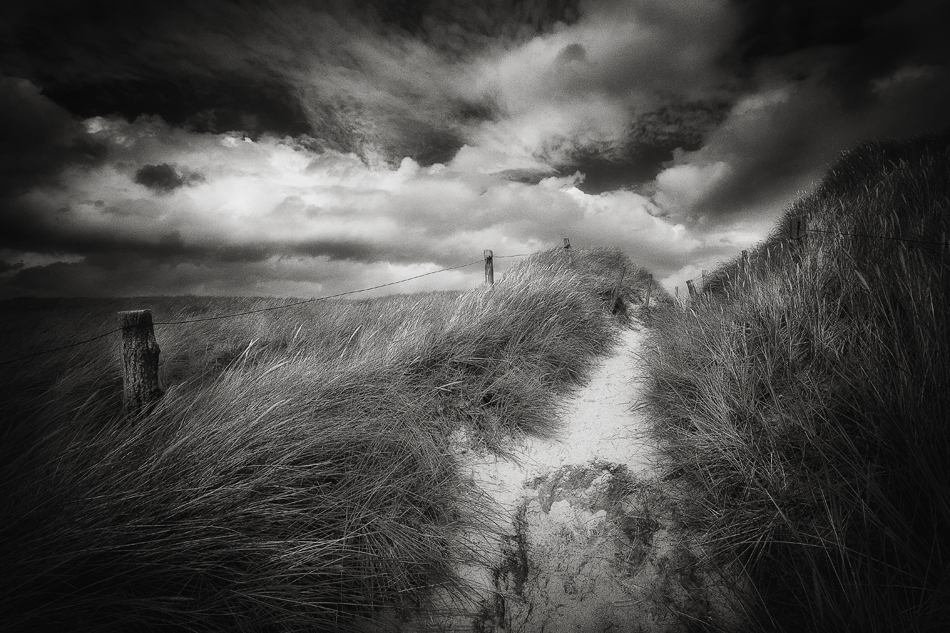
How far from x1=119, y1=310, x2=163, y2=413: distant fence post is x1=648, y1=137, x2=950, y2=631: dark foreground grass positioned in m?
4.25

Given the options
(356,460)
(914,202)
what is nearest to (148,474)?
(356,460)

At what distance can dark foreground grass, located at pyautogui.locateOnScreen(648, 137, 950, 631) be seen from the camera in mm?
1573

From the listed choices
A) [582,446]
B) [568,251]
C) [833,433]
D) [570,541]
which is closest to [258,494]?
[570,541]

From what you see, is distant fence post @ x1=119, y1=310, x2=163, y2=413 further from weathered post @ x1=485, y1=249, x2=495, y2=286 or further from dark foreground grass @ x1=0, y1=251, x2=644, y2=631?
weathered post @ x1=485, y1=249, x2=495, y2=286

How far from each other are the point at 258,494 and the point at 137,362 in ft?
5.76

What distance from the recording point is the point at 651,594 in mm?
2215

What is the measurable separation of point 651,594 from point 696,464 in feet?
3.19

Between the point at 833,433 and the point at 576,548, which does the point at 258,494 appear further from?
the point at 833,433

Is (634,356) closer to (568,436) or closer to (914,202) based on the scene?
(568,436)

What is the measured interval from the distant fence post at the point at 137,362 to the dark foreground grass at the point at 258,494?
22 centimetres

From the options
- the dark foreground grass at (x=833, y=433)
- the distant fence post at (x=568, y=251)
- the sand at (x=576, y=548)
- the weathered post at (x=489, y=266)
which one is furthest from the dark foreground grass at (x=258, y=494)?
the distant fence post at (x=568, y=251)

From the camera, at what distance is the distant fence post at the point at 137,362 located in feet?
9.48

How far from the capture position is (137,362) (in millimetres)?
2898

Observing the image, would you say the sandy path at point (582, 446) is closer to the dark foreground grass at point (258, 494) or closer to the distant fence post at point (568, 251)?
the dark foreground grass at point (258, 494)
